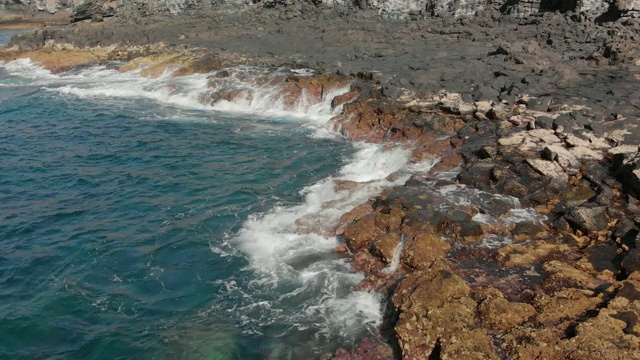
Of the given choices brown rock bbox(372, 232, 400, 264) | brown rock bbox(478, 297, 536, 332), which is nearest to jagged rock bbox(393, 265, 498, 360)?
brown rock bbox(478, 297, 536, 332)

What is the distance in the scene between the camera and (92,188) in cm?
1759

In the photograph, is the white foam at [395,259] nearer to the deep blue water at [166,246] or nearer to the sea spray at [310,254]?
the sea spray at [310,254]

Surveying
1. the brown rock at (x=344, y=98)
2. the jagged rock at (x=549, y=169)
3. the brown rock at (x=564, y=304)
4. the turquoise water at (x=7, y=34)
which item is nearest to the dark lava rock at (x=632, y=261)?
the brown rock at (x=564, y=304)

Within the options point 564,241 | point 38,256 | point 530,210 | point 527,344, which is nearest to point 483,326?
point 527,344

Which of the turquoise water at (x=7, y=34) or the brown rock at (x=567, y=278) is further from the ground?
the turquoise water at (x=7, y=34)

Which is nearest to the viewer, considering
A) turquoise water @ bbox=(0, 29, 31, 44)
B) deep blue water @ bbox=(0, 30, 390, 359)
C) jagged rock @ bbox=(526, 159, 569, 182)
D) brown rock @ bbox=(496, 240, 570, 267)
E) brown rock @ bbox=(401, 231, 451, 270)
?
deep blue water @ bbox=(0, 30, 390, 359)

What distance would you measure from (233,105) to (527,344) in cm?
2228

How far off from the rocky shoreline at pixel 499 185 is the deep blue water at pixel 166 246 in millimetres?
1491

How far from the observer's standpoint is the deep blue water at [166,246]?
1015cm

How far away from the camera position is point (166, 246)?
13.7 meters

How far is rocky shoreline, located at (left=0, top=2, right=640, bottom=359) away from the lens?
28.6 feet

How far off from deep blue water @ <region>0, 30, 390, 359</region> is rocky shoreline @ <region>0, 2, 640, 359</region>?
149 cm

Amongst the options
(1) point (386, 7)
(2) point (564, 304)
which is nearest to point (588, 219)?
(2) point (564, 304)

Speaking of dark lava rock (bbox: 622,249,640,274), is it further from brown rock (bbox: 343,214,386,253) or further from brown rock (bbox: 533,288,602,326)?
brown rock (bbox: 343,214,386,253)
